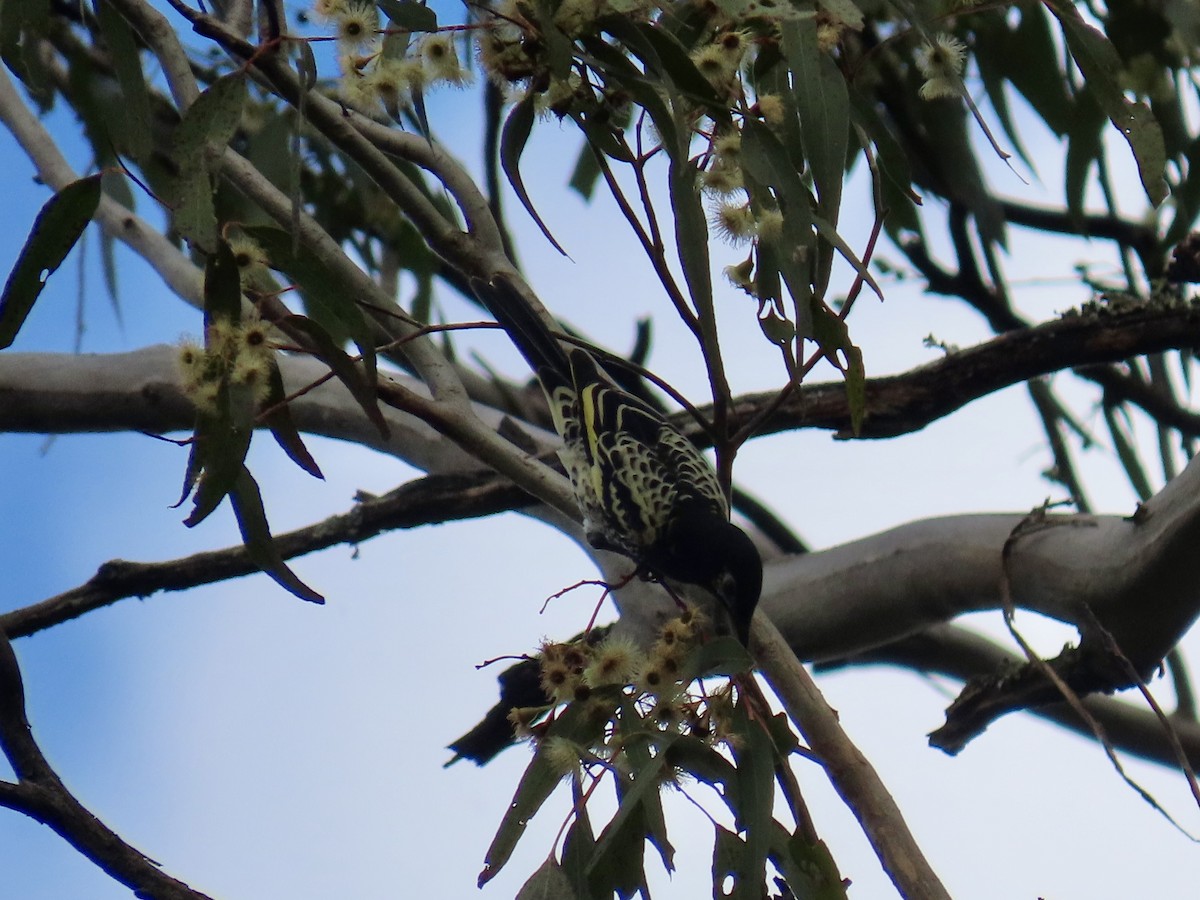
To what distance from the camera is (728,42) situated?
139 cm

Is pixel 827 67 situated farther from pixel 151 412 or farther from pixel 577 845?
pixel 151 412

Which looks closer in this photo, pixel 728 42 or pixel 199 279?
pixel 728 42

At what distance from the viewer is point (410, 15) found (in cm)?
133

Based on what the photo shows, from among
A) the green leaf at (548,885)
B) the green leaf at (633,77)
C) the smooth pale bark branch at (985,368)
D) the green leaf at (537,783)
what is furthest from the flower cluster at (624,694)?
the smooth pale bark branch at (985,368)

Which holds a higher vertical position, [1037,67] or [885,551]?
[1037,67]

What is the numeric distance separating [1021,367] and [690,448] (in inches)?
25.3

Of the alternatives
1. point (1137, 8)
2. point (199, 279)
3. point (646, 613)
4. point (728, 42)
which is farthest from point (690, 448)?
point (1137, 8)

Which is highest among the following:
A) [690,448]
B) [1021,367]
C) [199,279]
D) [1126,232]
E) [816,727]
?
[1126,232]

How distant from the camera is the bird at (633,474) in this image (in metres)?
2.16

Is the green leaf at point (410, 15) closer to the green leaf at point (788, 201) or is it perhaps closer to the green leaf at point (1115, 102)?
the green leaf at point (788, 201)

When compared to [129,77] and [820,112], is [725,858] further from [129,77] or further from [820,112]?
[129,77]

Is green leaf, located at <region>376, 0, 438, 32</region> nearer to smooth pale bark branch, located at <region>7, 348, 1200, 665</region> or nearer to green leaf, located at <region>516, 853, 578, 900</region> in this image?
smooth pale bark branch, located at <region>7, 348, 1200, 665</region>

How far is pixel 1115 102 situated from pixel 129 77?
3.74ft

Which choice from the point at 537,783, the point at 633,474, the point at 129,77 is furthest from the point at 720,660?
the point at 633,474
